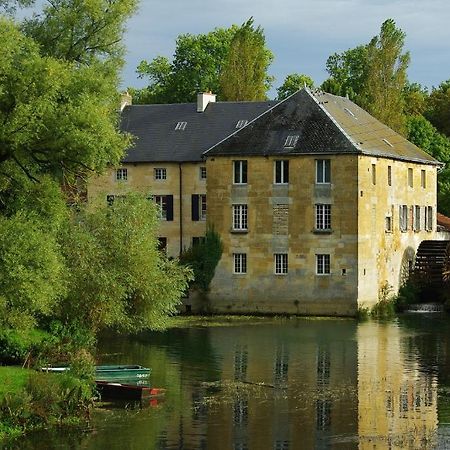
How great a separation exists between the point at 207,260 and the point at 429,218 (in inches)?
636

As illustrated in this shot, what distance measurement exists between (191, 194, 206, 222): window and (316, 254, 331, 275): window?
28.1 ft

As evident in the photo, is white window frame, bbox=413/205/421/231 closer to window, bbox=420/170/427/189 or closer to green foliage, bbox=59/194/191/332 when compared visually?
window, bbox=420/170/427/189

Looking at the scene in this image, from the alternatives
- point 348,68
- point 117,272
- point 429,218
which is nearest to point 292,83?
point 348,68

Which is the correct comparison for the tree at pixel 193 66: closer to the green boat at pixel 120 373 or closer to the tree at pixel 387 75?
the tree at pixel 387 75

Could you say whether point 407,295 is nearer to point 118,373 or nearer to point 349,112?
point 349,112

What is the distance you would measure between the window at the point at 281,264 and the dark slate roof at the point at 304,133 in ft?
16.8

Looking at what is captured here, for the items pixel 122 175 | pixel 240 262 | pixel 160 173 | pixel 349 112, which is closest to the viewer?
pixel 240 262

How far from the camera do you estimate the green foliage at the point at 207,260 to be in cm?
6425

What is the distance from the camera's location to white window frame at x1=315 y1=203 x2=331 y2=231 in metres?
62.9

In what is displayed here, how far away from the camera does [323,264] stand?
2473 inches

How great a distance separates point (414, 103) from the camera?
342 feet

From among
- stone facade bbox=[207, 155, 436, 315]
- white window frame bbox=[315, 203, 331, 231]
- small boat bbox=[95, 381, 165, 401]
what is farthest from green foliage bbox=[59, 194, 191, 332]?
white window frame bbox=[315, 203, 331, 231]

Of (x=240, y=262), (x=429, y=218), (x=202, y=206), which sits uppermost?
(x=202, y=206)

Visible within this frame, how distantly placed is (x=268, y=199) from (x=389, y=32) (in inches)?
815
